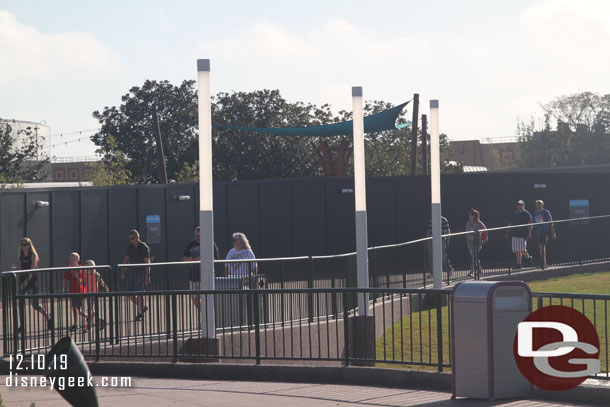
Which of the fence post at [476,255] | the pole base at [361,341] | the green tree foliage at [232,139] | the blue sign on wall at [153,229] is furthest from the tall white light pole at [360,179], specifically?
the green tree foliage at [232,139]

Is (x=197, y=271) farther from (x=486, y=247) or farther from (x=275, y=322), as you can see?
(x=486, y=247)

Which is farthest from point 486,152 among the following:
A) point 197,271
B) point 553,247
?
point 197,271

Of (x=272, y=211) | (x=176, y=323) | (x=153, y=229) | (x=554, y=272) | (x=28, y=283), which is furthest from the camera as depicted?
(x=272, y=211)

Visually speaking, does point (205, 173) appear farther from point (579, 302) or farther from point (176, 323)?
point (579, 302)

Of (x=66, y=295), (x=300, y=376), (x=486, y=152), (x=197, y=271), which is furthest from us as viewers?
Result: (x=486, y=152)

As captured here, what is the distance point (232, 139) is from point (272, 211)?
30.7 metres

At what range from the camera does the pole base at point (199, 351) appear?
1202 centimetres

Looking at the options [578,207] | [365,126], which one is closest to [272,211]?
[365,126]

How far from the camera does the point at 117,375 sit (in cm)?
1173

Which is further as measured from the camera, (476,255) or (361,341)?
(476,255)

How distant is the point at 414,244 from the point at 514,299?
11.9 meters

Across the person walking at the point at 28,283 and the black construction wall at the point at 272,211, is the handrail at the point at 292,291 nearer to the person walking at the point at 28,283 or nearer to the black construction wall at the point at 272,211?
the person walking at the point at 28,283

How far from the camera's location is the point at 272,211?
2853 cm

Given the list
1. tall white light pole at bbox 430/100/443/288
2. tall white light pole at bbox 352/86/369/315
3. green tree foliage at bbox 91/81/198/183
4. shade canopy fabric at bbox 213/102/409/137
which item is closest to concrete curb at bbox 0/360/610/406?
tall white light pole at bbox 352/86/369/315
